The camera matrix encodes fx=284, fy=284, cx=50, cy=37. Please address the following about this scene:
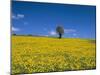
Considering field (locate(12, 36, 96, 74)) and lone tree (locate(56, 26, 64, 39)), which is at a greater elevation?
lone tree (locate(56, 26, 64, 39))

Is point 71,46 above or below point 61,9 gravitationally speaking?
below

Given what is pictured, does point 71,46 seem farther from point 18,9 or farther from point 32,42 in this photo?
point 18,9

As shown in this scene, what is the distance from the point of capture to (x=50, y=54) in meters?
4.45

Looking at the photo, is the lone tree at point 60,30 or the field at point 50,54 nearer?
the field at point 50,54

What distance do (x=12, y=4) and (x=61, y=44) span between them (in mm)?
1015

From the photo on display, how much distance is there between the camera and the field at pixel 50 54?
4.23 meters

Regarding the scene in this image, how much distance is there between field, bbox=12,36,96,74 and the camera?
423 cm

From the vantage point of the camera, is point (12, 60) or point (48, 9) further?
point (48, 9)

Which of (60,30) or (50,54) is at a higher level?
(60,30)

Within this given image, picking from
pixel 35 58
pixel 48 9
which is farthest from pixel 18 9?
pixel 35 58

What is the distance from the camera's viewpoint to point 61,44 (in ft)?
14.9

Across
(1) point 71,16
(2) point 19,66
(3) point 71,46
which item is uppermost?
(1) point 71,16

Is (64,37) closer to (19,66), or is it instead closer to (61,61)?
(61,61)

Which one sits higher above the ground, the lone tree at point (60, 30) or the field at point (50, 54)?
the lone tree at point (60, 30)
